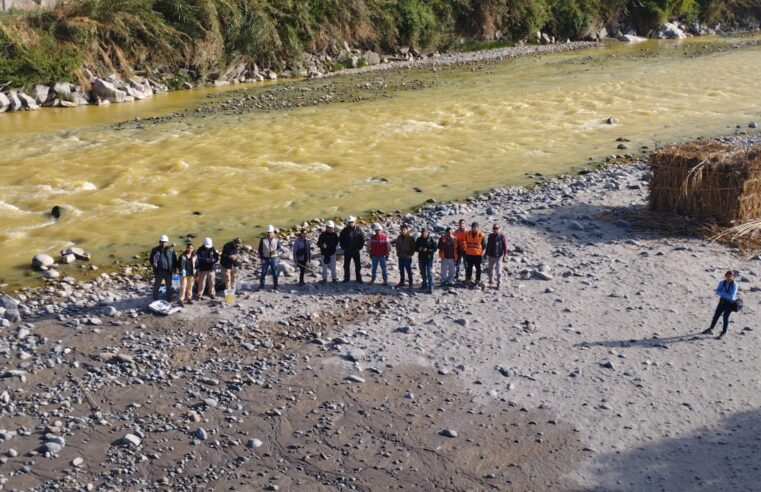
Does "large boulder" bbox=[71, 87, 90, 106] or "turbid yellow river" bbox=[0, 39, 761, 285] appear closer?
"turbid yellow river" bbox=[0, 39, 761, 285]

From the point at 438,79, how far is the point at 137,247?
23.8m

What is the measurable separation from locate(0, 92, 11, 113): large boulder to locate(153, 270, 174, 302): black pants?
21.1 meters

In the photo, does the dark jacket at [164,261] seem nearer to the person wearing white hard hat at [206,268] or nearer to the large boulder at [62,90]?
the person wearing white hard hat at [206,268]

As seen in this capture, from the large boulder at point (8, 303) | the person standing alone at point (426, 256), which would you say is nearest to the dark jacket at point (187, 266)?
the large boulder at point (8, 303)

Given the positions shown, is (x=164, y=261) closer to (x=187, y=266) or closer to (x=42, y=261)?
(x=187, y=266)

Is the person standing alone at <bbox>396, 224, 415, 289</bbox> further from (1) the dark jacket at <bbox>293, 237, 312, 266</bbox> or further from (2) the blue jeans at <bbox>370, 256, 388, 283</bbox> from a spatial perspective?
(1) the dark jacket at <bbox>293, 237, 312, 266</bbox>

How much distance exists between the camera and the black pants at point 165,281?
46.7 ft

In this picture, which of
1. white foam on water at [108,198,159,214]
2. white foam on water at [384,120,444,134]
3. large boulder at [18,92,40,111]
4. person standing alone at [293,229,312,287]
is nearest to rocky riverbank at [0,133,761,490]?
person standing alone at [293,229,312,287]

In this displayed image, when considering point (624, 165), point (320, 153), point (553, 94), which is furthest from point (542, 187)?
point (553, 94)

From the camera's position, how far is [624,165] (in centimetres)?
2284

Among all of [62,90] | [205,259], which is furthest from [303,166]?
[62,90]

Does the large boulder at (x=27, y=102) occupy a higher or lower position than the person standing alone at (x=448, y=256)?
higher

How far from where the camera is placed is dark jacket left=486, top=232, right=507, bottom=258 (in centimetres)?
1469

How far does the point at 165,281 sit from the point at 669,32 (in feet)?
166
